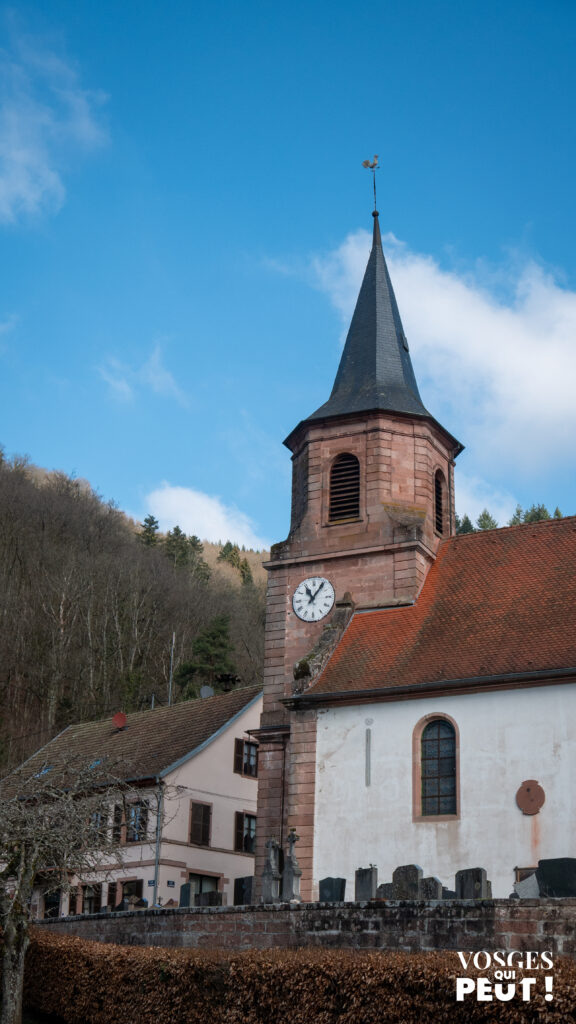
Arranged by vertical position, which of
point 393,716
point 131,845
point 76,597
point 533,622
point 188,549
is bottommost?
point 131,845

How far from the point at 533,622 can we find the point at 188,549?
5478 cm

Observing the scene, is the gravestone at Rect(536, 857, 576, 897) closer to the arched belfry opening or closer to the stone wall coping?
the stone wall coping

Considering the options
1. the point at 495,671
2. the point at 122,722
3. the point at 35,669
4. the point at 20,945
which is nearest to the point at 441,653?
the point at 495,671

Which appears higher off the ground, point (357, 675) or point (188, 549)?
point (188, 549)

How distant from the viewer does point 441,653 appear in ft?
80.8

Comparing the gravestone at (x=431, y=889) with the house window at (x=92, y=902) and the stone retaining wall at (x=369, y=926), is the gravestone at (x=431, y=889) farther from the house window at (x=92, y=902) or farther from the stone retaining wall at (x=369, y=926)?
the house window at (x=92, y=902)

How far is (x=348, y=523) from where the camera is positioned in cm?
2933

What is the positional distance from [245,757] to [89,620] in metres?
19.1

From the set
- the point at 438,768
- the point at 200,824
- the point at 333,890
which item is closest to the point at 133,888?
the point at 200,824

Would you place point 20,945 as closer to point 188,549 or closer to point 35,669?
point 35,669

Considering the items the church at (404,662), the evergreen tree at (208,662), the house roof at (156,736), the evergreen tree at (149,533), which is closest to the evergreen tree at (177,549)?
the evergreen tree at (149,533)

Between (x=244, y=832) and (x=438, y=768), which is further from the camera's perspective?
(x=244, y=832)

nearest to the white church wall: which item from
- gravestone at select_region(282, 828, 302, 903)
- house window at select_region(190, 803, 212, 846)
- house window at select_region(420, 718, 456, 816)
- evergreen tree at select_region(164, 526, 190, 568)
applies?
house window at select_region(420, 718, 456, 816)

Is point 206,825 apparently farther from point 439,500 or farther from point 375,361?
point 375,361
